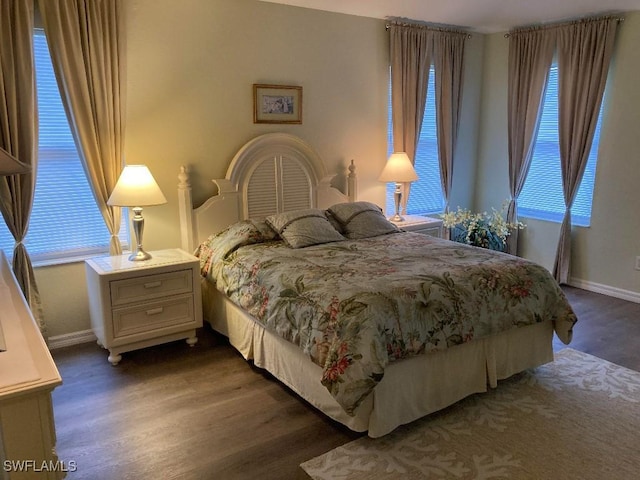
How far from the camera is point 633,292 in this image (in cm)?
439

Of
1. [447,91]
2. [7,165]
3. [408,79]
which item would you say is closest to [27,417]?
[7,165]

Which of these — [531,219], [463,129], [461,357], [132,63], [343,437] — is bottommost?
[343,437]

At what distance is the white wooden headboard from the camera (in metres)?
3.78

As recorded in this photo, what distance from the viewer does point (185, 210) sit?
372 cm

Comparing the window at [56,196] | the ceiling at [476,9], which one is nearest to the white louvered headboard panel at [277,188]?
the window at [56,196]

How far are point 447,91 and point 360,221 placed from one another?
1946 millimetres

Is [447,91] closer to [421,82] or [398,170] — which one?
[421,82]

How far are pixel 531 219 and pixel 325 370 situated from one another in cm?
366

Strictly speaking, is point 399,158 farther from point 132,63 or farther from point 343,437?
point 343,437

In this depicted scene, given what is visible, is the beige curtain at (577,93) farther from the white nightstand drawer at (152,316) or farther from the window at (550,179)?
the white nightstand drawer at (152,316)

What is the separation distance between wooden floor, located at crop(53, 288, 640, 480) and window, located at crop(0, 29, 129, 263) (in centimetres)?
72

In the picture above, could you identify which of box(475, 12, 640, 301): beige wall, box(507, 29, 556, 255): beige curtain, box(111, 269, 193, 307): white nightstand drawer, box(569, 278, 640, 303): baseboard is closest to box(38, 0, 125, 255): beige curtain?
box(111, 269, 193, 307): white nightstand drawer

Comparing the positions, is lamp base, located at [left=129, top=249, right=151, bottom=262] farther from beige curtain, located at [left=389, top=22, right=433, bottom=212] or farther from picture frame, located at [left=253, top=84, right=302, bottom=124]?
beige curtain, located at [left=389, top=22, right=433, bottom=212]

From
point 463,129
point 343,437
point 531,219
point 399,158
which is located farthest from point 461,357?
point 463,129
